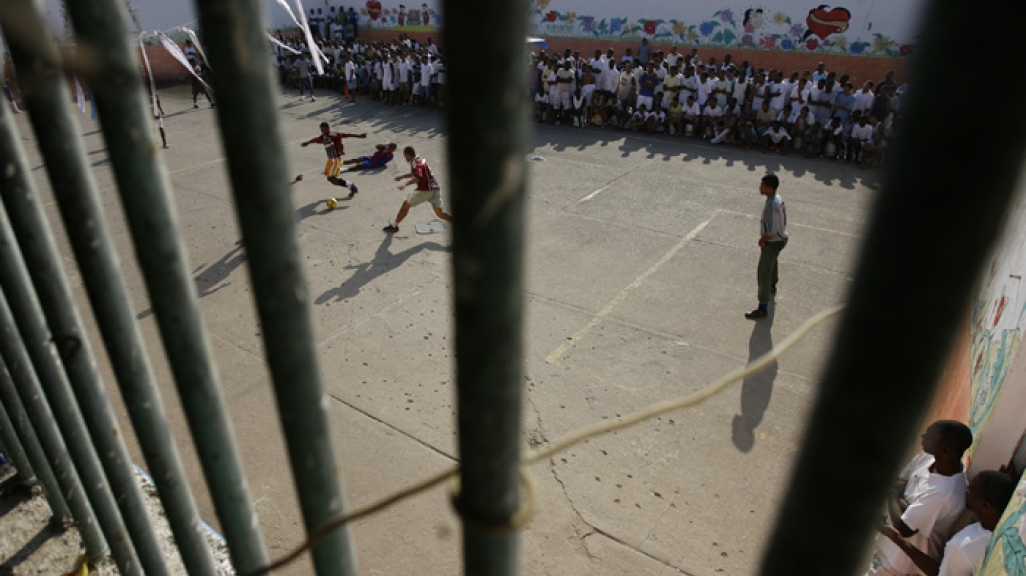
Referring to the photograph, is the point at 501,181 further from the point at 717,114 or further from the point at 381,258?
the point at 717,114

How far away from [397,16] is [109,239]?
22731mm

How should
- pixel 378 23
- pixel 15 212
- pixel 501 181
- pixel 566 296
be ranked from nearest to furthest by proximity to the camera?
pixel 501 181, pixel 15 212, pixel 566 296, pixel 378 23

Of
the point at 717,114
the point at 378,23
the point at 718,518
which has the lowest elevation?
the point at 718,518

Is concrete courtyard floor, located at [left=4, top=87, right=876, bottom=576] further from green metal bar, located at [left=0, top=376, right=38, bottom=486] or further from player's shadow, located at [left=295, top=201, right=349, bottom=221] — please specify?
green metal bar, located at [left=0, top=376, right=38, bottom=486]

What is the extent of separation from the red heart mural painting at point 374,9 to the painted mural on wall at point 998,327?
2139 centimetres

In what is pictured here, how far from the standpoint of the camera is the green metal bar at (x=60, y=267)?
102 centimetres

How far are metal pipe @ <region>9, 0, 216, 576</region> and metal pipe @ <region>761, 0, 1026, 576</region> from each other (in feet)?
3.24

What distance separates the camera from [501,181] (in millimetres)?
635

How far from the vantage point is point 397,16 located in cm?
2183

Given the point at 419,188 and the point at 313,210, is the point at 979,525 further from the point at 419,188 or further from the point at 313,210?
the point at 313,210

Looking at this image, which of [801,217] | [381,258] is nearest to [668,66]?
[801,217]

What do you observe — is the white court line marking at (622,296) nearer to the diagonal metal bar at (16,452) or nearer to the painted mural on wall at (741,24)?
the diagonal metal bar at (16,452)

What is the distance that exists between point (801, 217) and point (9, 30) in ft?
31.1

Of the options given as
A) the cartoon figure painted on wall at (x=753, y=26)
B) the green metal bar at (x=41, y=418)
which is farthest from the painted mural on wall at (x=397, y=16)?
the green metal bar at (x=41, y=418)
